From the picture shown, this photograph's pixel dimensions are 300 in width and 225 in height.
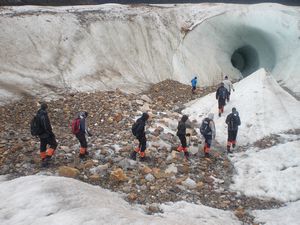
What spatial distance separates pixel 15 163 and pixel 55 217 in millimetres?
4448

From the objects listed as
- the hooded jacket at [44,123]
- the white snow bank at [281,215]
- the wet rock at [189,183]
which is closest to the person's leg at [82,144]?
the hooded jacket at [44,123]

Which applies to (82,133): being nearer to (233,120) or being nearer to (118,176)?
(118,176)

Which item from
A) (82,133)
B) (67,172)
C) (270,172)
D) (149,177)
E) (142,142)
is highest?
(82,133)

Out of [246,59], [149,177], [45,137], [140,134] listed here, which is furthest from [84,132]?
[246,59]

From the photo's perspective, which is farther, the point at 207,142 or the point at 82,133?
the point at 207,142

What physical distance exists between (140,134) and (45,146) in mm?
2799

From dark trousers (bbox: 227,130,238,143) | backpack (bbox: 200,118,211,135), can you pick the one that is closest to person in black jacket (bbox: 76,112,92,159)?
backpack (bbox: 200,118,211,135)

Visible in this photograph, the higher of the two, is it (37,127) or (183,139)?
(37,127)

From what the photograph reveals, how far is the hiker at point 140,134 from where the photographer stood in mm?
12695

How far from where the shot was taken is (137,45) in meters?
25.9

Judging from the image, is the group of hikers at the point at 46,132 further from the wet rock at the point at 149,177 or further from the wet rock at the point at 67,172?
the wet rock at the point at 149,177

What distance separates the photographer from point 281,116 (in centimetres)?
1719

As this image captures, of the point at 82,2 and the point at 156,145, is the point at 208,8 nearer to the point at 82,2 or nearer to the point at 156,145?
the point at 82,2

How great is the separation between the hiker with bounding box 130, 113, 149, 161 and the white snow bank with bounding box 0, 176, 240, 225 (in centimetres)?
245
